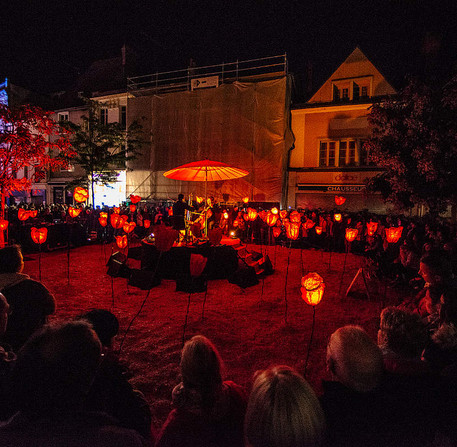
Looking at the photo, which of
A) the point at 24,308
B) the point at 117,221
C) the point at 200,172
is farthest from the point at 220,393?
the point at 200,172

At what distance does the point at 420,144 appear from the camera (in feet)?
37.6

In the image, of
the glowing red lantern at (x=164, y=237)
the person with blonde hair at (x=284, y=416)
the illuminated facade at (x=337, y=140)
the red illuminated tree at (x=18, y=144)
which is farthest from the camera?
the illuminated facade at (x=337, y=140)

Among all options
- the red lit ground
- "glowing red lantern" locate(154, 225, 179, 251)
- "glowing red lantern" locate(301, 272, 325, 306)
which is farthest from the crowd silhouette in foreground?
"glowing red lantern" locate(154, 225, 179, 251)

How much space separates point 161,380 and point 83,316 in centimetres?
227

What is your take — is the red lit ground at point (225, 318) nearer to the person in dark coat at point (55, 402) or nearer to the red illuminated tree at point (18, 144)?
the person in dark coat at point (55, 402)

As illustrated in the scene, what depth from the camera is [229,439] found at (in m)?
1.76

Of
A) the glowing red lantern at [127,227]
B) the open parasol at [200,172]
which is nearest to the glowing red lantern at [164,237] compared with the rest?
the open parasol at [200,172]

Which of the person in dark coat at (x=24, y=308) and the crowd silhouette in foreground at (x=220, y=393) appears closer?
the crowd silhouette in foreground at (x=220, y=393)

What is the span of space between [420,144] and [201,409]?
496 inches

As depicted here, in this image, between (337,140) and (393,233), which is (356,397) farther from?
(337,140)

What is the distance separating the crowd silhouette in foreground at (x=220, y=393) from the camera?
130 cm

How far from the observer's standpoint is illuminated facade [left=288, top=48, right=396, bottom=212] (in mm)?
18516

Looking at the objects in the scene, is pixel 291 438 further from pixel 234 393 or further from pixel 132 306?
pixel 132 306

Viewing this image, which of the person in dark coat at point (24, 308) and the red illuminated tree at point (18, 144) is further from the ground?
the red illuminated tree at point (18, 144)
